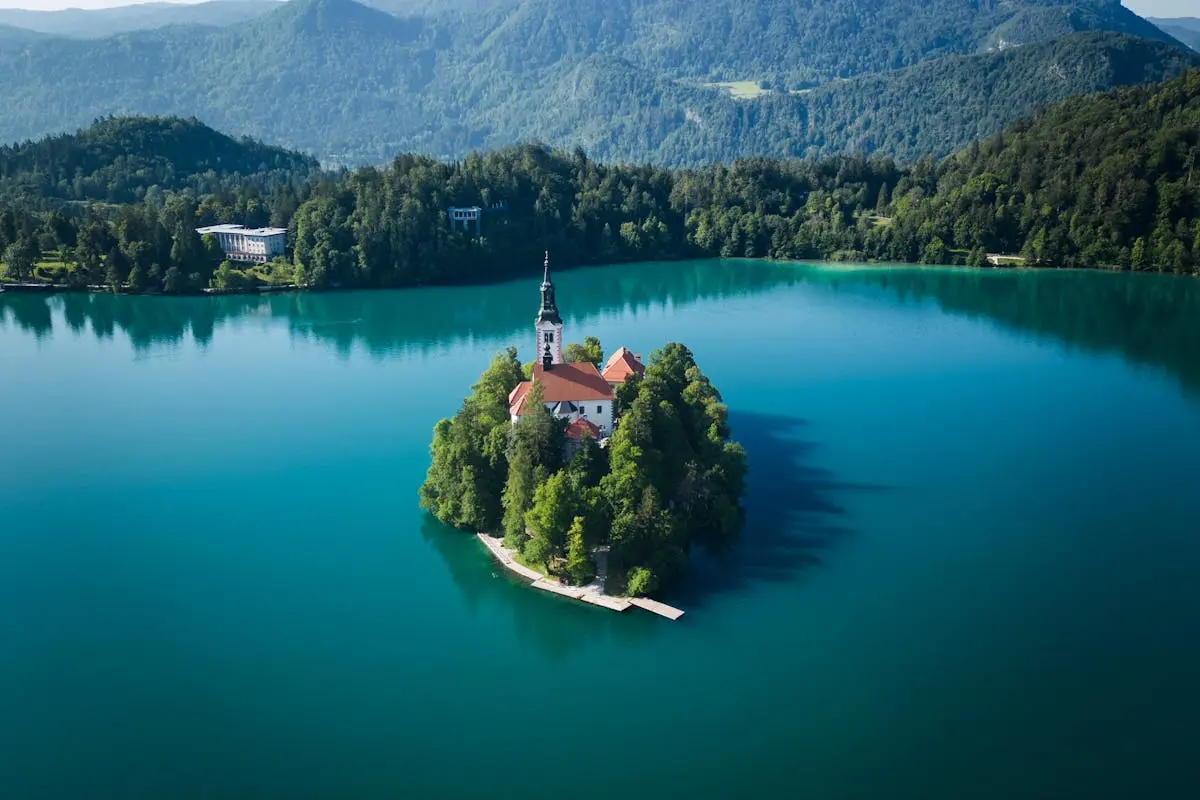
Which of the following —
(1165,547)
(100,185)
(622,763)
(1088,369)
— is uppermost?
(100,185)

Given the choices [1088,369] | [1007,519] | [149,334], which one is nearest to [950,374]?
[1088,369]

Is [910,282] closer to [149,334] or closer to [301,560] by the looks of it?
[149,334]

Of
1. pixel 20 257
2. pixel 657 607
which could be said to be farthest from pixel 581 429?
pixel 20 257

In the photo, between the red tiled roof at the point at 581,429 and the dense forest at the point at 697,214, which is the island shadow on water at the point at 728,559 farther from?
the dense forest at the point at 697,214

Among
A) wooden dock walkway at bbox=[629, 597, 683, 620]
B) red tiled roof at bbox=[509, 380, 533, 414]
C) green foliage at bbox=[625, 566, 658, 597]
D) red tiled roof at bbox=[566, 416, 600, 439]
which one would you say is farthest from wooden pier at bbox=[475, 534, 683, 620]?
red tiled roof at bbox=[509, 380, 533, 414]

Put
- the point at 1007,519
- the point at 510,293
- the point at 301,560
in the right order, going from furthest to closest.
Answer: the point at 510,293 → the point at 1007,519 → the point at 301,560

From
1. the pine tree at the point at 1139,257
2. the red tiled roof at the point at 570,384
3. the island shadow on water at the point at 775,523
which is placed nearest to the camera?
the island shadow on water at the point at 775,523

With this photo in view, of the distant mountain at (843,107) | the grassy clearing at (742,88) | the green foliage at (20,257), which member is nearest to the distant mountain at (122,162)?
the green foliage at (20,257)
